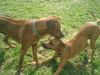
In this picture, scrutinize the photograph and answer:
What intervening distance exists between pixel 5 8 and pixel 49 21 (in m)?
3.42

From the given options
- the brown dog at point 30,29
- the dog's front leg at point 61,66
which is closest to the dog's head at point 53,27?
the brown dog at point 30,29

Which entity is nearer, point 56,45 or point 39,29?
point 39,29

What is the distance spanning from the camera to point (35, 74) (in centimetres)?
534

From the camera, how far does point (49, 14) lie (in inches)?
313

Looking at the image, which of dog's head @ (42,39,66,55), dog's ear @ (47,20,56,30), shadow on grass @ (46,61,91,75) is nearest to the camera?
dog's ear @ (47,20,56,30)

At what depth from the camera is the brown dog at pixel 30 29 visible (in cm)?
494

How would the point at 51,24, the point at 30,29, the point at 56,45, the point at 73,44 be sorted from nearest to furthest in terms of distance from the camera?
the point at 51,24 → the point at 30,29 → the point at 56,45 → the point at 73,44

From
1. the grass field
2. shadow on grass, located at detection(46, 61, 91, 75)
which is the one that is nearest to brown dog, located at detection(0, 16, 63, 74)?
the grass field

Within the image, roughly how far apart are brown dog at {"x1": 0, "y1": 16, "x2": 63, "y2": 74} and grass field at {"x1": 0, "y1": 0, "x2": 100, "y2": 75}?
29cm

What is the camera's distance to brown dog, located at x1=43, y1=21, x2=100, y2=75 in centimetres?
523

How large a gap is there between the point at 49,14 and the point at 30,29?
292 cm

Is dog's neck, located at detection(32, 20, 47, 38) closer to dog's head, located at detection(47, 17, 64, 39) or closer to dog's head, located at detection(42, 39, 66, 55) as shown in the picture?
dog's head, located at detection(47, 17, 64, 39)

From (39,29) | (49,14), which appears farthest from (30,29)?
(49,14)

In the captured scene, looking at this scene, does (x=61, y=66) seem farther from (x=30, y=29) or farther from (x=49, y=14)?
(x=49, y=14)
